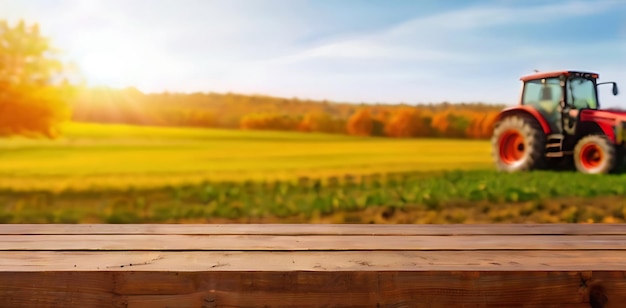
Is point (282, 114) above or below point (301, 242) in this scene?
above

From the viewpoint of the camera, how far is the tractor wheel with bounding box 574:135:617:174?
3.22m

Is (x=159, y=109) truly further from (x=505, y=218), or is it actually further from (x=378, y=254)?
Result: (x=378, y=254)

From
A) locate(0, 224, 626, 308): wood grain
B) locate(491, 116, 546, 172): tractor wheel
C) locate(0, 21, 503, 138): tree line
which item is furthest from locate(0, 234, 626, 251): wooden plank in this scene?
locate(491, 116, 546, 172): tractor wheel

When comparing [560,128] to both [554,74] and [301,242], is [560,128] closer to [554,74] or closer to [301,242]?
[554,74]

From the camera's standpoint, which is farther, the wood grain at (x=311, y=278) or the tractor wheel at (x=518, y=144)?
the tractor wheel at (x=518, y=144)

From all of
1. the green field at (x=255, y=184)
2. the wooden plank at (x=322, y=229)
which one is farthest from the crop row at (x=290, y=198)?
the wooden plank at (x=322, y=229)

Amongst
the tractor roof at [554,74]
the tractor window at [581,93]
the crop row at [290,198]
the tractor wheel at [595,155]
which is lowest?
the crop row at [290,198]

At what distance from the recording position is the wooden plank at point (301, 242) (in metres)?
1.20

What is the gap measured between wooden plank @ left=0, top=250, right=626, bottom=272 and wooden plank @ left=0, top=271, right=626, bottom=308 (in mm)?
14

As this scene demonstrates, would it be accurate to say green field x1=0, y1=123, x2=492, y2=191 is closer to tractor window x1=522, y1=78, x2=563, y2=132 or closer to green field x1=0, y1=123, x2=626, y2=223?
green field x1=0, y1=123, x2=626, y2=223

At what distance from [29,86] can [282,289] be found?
2.92 m

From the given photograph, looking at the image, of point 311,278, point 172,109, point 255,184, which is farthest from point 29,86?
point 311,278

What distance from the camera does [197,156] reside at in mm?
3494

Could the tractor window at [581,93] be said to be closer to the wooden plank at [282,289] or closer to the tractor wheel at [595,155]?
the tractor wheel at [595,155]
